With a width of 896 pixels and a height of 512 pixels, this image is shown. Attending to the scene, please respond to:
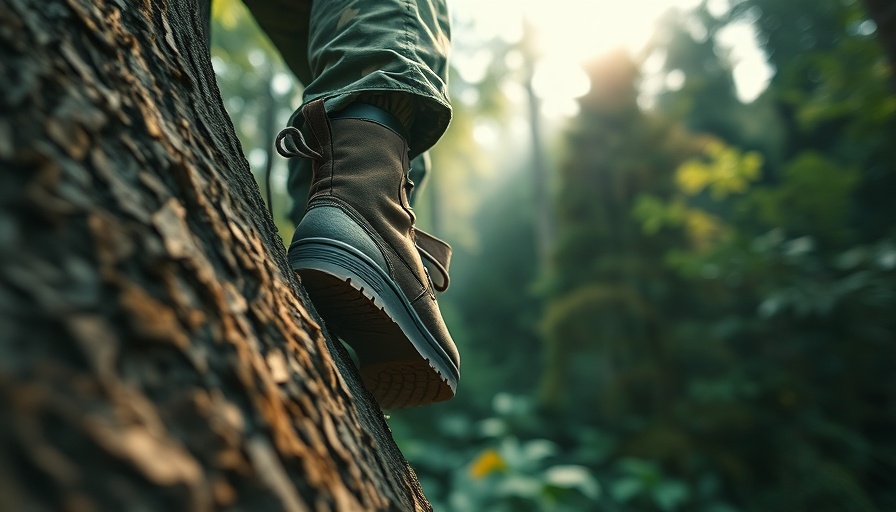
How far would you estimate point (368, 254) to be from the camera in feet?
2.71

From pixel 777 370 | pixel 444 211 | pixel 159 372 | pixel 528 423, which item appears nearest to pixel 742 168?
pixel 777 370

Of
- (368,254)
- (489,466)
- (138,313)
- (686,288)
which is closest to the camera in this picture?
(138,313)

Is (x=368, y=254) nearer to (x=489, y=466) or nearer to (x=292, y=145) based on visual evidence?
(x=292, y=145)

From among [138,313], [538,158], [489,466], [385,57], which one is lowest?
[138,313]

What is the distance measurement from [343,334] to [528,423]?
593cm

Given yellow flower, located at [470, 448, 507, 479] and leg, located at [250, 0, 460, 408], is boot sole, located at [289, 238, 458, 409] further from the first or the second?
yellow flower, located at [470, 448, 507, 479]

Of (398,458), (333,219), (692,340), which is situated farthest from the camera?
(692,340)

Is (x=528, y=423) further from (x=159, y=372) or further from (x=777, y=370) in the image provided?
(x=159, y=372)

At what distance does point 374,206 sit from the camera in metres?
0.87

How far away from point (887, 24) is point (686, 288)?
14.5 ft

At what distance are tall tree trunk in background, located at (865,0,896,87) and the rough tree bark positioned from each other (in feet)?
9.15

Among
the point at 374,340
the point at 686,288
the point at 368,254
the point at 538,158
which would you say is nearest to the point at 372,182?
the point at 368,254

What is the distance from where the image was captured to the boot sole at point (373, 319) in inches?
30.8

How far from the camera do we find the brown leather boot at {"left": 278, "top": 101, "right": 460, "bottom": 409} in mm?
800
